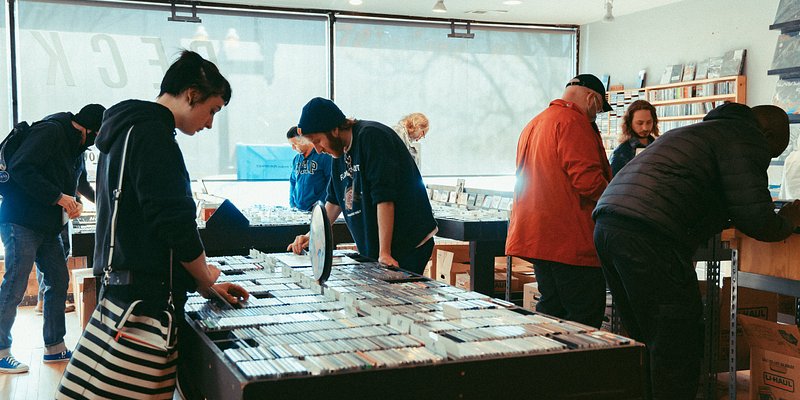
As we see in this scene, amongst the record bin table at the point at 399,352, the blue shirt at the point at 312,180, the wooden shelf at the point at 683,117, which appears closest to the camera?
the record bin table at the point at 399,352

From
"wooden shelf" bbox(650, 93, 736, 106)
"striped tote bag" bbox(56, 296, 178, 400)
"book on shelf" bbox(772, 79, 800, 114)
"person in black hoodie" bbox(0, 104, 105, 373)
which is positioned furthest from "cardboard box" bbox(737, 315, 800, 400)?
"wooden shelf" bbox(650, 93, 736, 106)

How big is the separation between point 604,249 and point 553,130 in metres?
0.64

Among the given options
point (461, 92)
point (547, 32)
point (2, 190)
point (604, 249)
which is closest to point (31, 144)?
point (2, 190)

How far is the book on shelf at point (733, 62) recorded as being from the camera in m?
7.36

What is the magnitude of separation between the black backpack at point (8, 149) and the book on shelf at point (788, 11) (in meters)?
5.51

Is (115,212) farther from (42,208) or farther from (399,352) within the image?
(42,208)

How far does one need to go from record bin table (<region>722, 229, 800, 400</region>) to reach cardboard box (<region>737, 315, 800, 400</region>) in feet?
0.27

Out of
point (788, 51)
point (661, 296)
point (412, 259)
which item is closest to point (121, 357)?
point (412, 259)

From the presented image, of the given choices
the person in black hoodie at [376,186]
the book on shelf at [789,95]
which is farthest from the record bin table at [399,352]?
the book on shelf at [789,95]

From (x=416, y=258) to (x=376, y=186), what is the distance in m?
0.38

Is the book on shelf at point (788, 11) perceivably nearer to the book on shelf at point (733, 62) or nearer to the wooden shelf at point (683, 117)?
the book on shelf at point (733, 62)

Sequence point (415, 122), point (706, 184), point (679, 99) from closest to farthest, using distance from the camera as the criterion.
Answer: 1. point (706, 184)
2. point (415, 122)
3. point (679, 99)

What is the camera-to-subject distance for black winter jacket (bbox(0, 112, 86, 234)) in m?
4.25

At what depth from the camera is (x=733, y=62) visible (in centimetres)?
744
